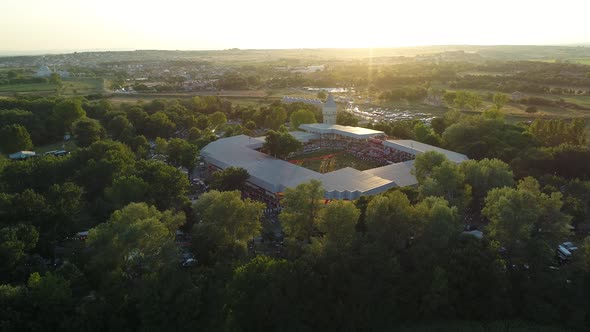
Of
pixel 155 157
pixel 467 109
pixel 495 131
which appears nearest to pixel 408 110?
pixel 467 109

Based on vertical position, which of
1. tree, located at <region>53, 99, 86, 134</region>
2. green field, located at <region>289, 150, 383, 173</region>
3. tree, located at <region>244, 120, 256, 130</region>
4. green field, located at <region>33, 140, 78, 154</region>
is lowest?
green field, located at <region>289, 150, 383, 173</region>

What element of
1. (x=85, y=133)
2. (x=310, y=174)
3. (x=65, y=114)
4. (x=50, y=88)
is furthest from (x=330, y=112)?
(x=50, y=88)

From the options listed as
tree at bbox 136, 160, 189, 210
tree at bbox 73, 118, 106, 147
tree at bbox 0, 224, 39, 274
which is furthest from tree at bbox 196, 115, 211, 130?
tree at bbox 0, 224, 39, 274

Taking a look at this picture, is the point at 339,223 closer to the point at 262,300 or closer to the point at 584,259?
the point at 262,300

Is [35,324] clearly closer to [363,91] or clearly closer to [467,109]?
[467,109]

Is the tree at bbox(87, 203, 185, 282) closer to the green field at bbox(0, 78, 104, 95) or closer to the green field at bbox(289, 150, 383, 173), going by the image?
the green field at bbox(289, 150, 383, 173)
